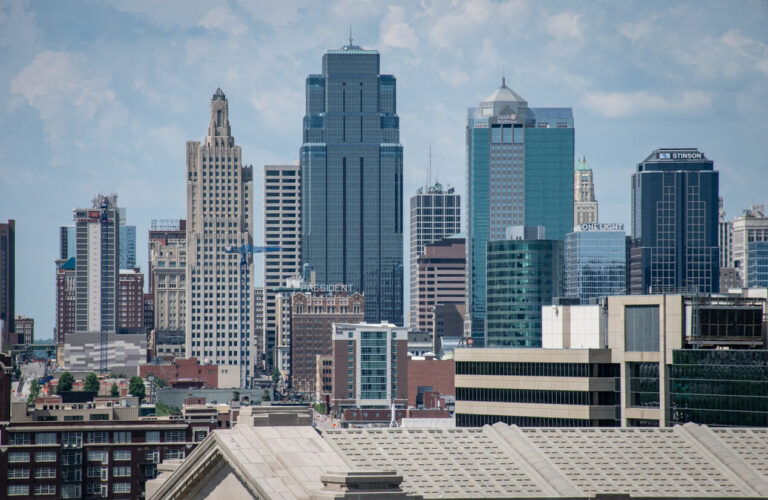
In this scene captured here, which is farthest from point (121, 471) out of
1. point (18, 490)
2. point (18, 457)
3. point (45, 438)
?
point (18, 490)

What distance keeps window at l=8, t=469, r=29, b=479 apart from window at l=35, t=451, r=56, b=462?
6.75 feet

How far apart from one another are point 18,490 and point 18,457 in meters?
4.20

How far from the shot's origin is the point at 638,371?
150 meters

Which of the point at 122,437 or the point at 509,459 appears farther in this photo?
the point at 122,437

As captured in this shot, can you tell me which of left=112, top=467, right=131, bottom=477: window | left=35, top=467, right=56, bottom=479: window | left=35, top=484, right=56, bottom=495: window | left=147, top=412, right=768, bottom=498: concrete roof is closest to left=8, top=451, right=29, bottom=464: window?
left=35, top=467, right=56, bottom=479: window

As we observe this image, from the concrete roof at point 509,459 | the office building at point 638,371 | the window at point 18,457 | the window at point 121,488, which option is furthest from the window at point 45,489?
the concrete roof at point 509,459

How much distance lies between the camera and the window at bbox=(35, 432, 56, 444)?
634 ft

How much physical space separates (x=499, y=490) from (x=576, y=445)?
38.0 feet

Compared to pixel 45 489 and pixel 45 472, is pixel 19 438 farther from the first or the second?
pixel 45 489

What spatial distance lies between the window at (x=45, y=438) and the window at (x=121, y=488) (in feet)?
31.7

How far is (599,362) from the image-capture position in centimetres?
15212

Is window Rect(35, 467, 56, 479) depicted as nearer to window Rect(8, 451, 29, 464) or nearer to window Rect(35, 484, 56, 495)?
window Rect(35, 484, 56, 495)

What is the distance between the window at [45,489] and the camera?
19112 cm

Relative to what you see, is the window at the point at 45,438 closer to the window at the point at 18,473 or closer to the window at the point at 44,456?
the window at the point at 44,456
